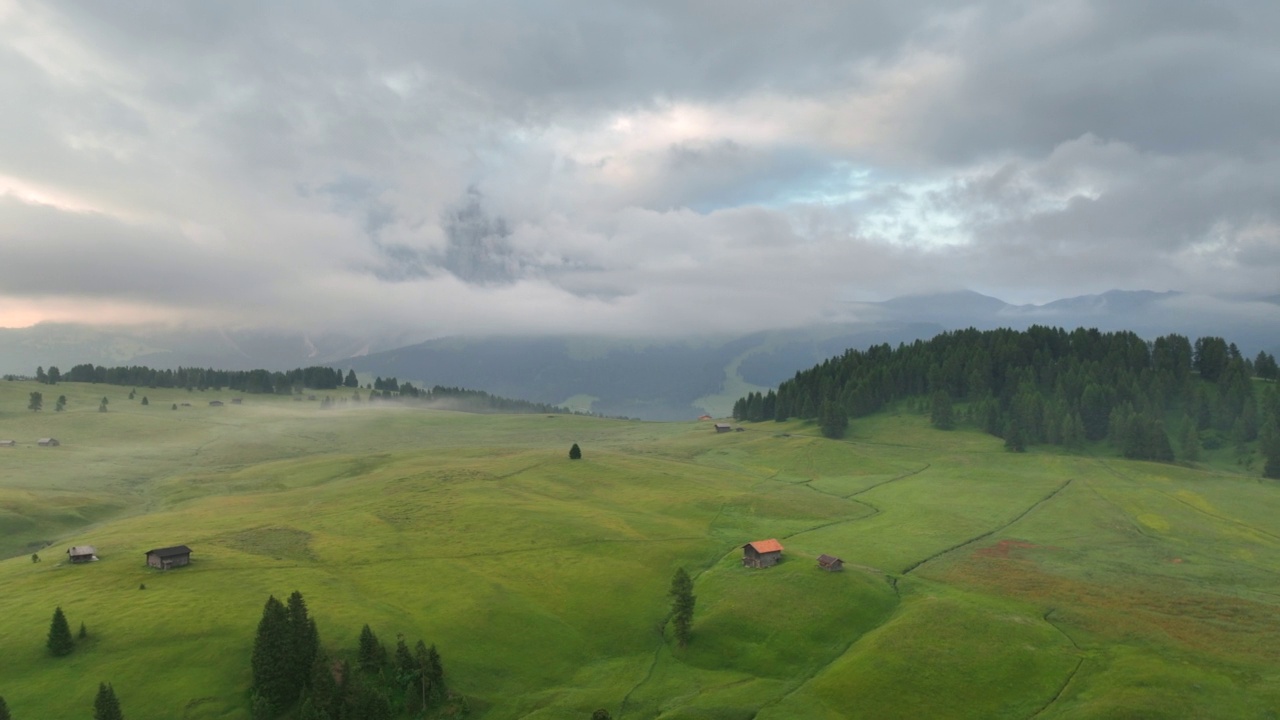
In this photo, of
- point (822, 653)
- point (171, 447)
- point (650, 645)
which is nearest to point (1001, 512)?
point (822, 653)

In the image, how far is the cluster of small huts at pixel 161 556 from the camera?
75562 mm

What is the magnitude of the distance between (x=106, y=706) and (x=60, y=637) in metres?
13.5

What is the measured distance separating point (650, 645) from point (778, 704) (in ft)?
53.0

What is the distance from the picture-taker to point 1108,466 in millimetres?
140875

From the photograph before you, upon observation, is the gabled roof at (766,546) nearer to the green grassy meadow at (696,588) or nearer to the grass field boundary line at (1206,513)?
the green grassy meadow at (696,588)

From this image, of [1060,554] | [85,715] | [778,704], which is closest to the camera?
[85,715]

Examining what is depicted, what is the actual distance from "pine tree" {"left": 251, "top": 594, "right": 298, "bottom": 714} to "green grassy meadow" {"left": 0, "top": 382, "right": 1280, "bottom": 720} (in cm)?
190

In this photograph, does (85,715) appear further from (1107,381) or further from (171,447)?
(1107,381)

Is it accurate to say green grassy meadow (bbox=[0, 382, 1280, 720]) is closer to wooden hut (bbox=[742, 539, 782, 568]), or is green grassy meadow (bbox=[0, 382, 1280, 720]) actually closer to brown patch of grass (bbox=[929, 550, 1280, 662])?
brown patch of grass (bbox=[929, 550, 1280, 662])

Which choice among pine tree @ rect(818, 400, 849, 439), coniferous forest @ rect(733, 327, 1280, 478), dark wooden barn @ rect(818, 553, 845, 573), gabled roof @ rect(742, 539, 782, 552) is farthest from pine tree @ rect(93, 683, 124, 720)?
coniferous forest @ rect(733, 327, 1280, 478)

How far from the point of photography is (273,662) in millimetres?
56219

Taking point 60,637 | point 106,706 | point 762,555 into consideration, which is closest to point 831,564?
point 762,555

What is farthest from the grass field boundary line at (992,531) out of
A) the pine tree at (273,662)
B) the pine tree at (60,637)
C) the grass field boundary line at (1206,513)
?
the pine tree at (60,637)

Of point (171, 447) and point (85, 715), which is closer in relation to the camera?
point (85, 715)
